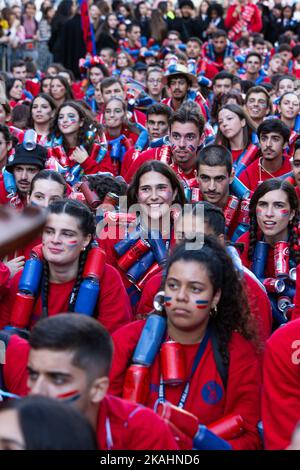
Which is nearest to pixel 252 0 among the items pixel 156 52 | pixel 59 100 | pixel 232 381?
pixel 156 52

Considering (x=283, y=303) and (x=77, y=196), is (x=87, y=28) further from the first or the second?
(x=283, y=303)

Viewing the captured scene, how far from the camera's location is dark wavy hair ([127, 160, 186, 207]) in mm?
5855

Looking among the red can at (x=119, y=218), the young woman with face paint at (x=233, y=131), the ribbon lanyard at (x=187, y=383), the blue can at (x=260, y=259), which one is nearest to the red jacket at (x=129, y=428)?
the ribbon lanyard at (x=187, y=383)

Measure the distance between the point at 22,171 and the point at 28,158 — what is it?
0.43ft

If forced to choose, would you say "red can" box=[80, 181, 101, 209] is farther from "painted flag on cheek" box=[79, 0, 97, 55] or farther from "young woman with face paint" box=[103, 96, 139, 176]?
"painted flag on cheek" box=[79, 0, 97, 55]

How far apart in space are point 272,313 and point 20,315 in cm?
158

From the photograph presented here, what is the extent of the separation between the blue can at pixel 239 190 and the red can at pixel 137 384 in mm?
2952

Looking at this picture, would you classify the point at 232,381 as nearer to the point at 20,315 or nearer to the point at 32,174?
the point at 20,315

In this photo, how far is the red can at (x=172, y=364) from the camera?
145 inches

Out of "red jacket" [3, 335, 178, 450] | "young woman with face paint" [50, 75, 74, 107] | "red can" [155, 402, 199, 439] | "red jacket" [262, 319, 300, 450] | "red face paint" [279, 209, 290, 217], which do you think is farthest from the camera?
"young woman with face paint" [50, 75, 74, 107]

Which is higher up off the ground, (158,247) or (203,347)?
(158,247)

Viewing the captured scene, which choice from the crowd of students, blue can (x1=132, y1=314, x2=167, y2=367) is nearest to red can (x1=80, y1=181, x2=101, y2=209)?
the crowd of students

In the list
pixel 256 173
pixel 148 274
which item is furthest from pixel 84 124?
pixel 148 274

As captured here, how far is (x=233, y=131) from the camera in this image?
8438mm
